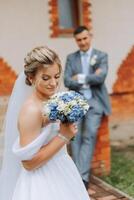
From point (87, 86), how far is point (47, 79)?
10.4ft

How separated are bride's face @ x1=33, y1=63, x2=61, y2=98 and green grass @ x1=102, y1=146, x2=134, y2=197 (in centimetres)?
324

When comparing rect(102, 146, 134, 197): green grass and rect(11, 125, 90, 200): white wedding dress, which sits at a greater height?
rect(11, 125, 90, 200): white wedding dress

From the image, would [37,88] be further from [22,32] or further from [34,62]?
[22,32]

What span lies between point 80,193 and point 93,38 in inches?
199

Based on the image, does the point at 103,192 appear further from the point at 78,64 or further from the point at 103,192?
the point at 78,64

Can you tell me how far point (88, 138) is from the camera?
21.2 ft

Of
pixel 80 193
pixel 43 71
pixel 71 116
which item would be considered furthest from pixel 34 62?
pixel 80 193

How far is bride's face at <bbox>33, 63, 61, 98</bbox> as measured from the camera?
10.2ft

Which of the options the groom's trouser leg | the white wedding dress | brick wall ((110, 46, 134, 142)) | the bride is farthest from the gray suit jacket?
the white wedding dress

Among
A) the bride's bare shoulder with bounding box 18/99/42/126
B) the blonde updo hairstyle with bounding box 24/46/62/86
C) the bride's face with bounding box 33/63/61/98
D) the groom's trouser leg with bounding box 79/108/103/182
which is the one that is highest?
the blonde updo hairstyle with bounding box 24/46/62/86

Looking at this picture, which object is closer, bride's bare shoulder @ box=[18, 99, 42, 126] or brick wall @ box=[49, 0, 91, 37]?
bride's bare shoulder @ box=[18, 99, 42, 126]

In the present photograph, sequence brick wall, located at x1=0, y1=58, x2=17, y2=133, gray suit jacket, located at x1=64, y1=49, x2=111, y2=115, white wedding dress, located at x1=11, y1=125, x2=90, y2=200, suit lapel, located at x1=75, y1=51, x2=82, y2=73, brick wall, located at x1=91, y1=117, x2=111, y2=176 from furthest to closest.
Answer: brick wall, located at x1=0, y1=58, x2=17, y2=133 < brick wall, located at x1=91, y1=117, x2=111, y2=176 < suit lapel, located at x1=75, y1=51, x2=82, y2=73 < gray suit jacket, located at x1=64, y1=49, x2=111, y2=115 < white wedding dress, located at x1=11, y1=125, x2=90, y2=200

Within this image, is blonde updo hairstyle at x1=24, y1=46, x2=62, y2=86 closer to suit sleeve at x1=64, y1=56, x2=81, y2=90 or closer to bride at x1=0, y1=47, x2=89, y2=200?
bride at x1=0, y1=47, x2=89, y2=200

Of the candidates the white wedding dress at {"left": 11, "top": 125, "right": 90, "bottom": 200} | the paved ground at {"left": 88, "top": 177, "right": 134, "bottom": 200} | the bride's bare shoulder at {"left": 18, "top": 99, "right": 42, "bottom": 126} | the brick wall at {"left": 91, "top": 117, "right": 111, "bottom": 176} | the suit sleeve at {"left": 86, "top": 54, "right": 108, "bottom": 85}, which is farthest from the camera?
the brick wall at {"left": 91, "top": 117, "right": 111, "bottom": 176}
